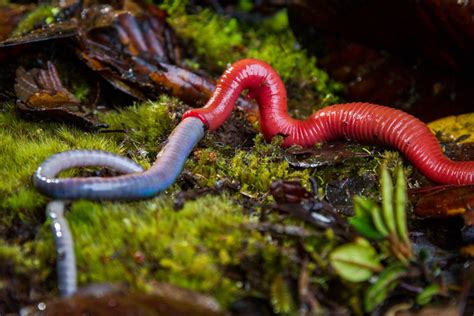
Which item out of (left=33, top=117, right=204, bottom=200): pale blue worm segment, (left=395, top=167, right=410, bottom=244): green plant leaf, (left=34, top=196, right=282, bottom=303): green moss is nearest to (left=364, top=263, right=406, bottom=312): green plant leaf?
(left=395, top=167, right=410, bottom=244): green plant leaf

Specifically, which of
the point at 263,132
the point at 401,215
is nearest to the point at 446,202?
the point at 401,215

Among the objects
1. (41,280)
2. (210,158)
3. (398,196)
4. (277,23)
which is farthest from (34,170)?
(277,23)

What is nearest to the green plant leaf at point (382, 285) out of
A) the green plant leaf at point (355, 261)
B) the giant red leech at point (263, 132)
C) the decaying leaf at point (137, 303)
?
the green plant leaf at point (355, 261)

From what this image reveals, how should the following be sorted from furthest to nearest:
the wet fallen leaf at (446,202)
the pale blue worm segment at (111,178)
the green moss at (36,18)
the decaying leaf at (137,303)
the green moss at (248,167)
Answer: the green moss at (36,18), the green moss at (248,167), the wet fallen leaf at (446,202), the pale blue worm segment at (111,178), the decaying leaf at (137,303)

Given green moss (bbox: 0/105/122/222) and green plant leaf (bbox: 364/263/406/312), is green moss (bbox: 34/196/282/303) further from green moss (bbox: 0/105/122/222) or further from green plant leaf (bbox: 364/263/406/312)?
green plant leaf (bbox: 364/263/406/312)

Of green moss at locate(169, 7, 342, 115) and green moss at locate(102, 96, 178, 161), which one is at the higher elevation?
green moss at locate(169, 7, 342, 115)

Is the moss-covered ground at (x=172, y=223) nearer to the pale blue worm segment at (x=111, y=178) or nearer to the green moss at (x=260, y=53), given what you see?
the pale blue worm segment at (x=111, y=178)

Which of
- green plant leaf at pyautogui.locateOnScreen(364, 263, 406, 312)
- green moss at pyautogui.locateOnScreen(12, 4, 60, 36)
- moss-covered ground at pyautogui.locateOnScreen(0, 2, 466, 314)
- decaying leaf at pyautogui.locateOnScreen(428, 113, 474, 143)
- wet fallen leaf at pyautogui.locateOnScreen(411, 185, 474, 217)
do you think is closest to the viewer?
green plant leaf at pyautogui.locateOnScreen(364, 263, 406, 312)
